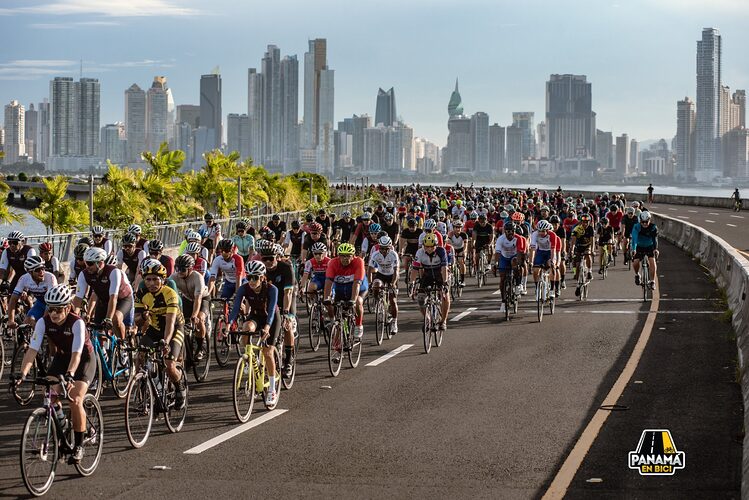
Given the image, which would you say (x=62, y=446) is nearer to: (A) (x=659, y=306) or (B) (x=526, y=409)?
(B) (x=526, y=409)

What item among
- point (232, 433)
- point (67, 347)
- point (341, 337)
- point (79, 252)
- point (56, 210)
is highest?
point (56, 210)

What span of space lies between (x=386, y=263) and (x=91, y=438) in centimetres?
967

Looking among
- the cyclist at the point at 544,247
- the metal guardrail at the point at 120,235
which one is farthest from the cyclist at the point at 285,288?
the cyclist at the point at 544,247

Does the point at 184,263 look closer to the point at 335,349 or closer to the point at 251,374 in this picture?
the point at 251,374

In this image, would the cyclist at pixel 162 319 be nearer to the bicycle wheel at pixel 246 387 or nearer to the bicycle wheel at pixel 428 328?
the bicycle wheel at pixel 246 387

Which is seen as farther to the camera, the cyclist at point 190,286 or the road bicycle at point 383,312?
the road bicycle at point 383,312

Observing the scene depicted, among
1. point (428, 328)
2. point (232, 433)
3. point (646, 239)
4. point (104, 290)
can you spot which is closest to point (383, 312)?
point (428, 328)

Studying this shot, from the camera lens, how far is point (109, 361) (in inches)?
545

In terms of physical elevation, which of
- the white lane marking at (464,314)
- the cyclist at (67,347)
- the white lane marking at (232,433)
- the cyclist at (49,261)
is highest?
the cyclist at (49,261)

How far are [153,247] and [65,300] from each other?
6.29 m

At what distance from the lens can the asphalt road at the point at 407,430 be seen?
923cm

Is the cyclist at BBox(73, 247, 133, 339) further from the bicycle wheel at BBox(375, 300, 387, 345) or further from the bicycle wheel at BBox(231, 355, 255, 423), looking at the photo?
the bicycle wheel at BBox(375, 300, 387, 345)

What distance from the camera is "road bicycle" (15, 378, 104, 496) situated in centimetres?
880

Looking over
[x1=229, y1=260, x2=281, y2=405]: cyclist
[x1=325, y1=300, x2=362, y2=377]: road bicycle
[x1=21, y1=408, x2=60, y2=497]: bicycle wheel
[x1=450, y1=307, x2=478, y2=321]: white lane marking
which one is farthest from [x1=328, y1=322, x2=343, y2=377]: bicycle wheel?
[x1=450, y1=307, x2=478, y2=321]: white lane marking
